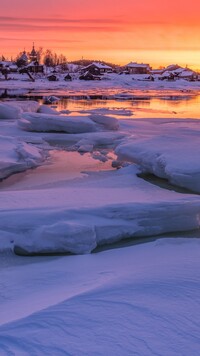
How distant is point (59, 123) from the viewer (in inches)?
462

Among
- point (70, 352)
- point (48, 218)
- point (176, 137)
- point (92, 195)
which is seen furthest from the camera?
point (176, 137)

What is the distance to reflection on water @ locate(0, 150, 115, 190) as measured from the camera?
632 centimetres

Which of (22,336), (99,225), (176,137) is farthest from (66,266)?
(176,137)

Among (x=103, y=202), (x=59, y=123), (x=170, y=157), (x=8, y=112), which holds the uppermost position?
(x=8, y=112)

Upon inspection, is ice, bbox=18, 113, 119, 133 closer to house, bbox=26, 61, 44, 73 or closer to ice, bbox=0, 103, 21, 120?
ice, bbox=0, 103, 21, 120

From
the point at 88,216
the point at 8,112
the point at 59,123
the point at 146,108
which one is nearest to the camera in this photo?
the point at 88,216

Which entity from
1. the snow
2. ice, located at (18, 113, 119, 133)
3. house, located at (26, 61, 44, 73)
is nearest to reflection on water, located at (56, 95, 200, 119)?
ice, located at (18, 113, 119, 133)

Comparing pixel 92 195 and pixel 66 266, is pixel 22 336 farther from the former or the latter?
pixel 92 195

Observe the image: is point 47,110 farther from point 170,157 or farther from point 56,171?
point 170,157

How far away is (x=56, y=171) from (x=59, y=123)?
15.1 feet

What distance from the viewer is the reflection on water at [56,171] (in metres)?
6.32

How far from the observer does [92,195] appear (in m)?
5.16

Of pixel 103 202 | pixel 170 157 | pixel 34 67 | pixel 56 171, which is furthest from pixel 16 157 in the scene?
pixel 34 67

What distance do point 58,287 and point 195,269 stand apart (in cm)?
96
